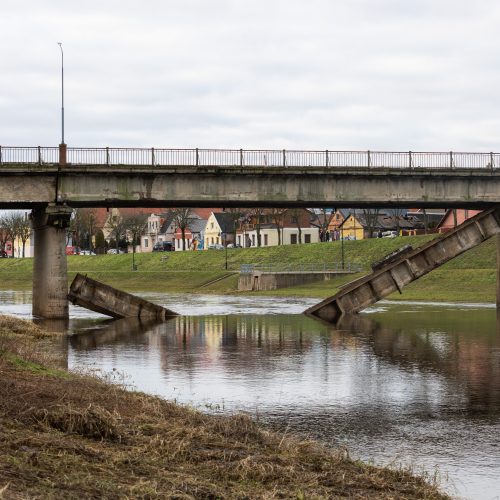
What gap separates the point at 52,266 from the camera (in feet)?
172

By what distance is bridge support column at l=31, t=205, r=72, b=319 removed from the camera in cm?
5256

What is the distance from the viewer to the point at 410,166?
58.6 m

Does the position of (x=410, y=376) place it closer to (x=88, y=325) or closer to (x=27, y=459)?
(x=27, y=459)

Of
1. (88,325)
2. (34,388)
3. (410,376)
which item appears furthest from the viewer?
(88,325)

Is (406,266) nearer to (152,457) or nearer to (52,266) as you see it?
(52,266)

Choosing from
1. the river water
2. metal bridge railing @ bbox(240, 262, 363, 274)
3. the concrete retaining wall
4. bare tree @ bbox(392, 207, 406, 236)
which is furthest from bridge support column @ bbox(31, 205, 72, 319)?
bare tree @ bbox(392, 207, 406, 236)

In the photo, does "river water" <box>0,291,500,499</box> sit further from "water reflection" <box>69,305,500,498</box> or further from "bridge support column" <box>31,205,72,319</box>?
"bridge support column" <box>31,205,72,319</box>

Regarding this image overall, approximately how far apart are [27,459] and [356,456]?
6.07m

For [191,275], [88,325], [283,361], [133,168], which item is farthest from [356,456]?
[191,275]

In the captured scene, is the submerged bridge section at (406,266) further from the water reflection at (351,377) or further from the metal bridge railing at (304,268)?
the metal bridge railing at (304,268)

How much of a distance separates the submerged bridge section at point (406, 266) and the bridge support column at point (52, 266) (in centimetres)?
1463

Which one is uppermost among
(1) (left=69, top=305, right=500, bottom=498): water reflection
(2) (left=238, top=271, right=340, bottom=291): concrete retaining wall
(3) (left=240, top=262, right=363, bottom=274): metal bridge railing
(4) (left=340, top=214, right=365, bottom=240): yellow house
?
(4) (left=340, top=214, right=365, bottom=240): yellow house

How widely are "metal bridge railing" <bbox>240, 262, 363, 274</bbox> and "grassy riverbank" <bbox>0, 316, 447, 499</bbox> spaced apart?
8602 centimetres

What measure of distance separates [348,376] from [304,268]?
274 feet
